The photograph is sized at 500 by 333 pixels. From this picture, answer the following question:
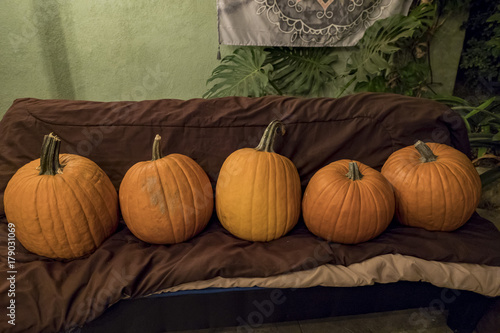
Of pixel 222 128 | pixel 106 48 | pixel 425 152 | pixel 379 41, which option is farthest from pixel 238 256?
pixel 106 48

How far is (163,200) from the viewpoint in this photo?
3.83 feet

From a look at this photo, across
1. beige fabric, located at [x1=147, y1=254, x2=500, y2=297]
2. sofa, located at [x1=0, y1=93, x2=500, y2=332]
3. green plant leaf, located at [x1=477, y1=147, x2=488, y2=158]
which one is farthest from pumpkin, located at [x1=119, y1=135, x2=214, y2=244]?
green plant leaf, located at [x1=477, y1=147, x2=488, y2=158]

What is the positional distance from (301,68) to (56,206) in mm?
1944

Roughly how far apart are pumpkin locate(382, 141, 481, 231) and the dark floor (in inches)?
18.5

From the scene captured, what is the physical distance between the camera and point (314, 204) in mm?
1216

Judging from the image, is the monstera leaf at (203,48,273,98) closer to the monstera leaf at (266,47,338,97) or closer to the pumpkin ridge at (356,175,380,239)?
the monstera leaf at (266,47,338,97)

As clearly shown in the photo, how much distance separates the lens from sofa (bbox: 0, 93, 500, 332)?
1054 mm

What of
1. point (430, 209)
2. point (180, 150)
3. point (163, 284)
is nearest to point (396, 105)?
point (430, 209)

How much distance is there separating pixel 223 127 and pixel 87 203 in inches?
26.1

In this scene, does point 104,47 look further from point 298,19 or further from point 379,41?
point 379,41

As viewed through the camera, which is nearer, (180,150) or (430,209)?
(430,209)

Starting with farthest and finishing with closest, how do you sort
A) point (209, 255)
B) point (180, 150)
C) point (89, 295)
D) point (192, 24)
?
point (192, 24), point (180, 150), point (209, 255), point (89, 295)

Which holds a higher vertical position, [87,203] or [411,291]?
[87,203]

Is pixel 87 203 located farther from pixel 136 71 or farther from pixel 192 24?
pixel 192 24
